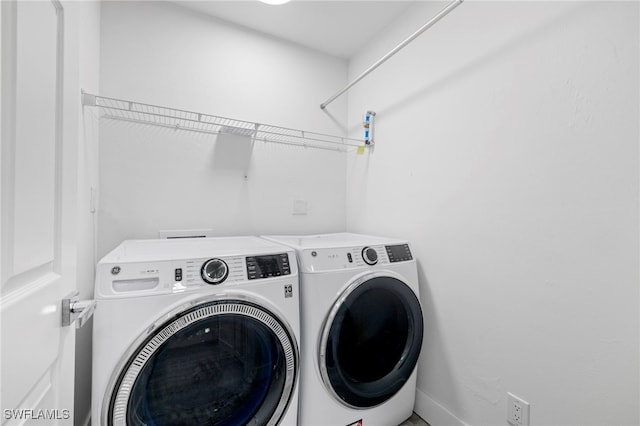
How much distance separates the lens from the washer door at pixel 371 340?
1.19 metres

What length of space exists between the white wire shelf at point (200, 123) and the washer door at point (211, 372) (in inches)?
38.9

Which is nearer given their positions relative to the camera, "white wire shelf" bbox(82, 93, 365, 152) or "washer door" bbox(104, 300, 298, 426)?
"washer door" bbox(104, 300, 298, 426)

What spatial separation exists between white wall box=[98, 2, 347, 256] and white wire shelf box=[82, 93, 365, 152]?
5 centimetres

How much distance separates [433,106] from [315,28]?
3.30ft

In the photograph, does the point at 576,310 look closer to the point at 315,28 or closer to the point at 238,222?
the point at 238,222

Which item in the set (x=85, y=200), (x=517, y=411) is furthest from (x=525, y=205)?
(x=85, y=200)

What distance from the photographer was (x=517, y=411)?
1.12m

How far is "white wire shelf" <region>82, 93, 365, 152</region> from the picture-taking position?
1446 mm

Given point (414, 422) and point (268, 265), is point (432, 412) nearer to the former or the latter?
point (414, 422)

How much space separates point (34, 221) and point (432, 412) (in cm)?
181

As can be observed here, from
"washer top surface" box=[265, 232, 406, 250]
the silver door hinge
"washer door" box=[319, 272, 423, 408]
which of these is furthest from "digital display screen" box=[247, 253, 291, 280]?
the silver door hinge

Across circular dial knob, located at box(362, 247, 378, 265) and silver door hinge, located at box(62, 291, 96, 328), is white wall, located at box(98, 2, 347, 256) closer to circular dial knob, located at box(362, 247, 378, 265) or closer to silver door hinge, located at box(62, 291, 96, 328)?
circular dial knob, located at box(362, 247, 378, 265)

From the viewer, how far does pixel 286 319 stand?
1100 millimetres

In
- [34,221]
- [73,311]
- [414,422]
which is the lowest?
[414,422]
